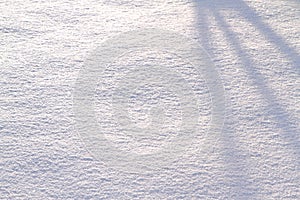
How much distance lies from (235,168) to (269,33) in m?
2.10

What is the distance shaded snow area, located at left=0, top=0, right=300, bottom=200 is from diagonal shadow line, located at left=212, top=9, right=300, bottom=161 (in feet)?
0.03

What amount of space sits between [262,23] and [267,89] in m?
1.25

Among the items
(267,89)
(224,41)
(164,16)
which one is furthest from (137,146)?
(164,16)

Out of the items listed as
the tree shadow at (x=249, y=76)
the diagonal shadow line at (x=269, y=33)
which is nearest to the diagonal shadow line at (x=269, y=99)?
the tree shadow at (x=249, y=76)

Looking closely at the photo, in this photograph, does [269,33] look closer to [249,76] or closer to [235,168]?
[249,76]

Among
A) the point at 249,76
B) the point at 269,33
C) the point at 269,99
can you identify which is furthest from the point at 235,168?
the point at 269,33

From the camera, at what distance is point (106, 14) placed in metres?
5.63

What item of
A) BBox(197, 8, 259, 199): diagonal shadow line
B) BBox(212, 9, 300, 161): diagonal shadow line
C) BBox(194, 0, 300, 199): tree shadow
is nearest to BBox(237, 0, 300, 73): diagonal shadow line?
BBox(194, 0, 300, 199): tree shadow

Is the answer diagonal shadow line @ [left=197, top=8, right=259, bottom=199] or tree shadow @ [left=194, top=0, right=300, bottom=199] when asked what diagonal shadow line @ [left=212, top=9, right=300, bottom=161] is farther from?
diagonal shadow line @ [left=197, top=8, right=259, bottom=199]

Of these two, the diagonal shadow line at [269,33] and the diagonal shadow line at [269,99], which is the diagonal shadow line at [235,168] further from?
the diagonal shadow line at [269,33]

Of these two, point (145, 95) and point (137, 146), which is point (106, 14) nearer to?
point (145, 95)

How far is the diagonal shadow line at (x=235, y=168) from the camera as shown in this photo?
3407mm

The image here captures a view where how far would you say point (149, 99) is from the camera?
170 inches

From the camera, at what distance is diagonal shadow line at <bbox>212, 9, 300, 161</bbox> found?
3904mm
